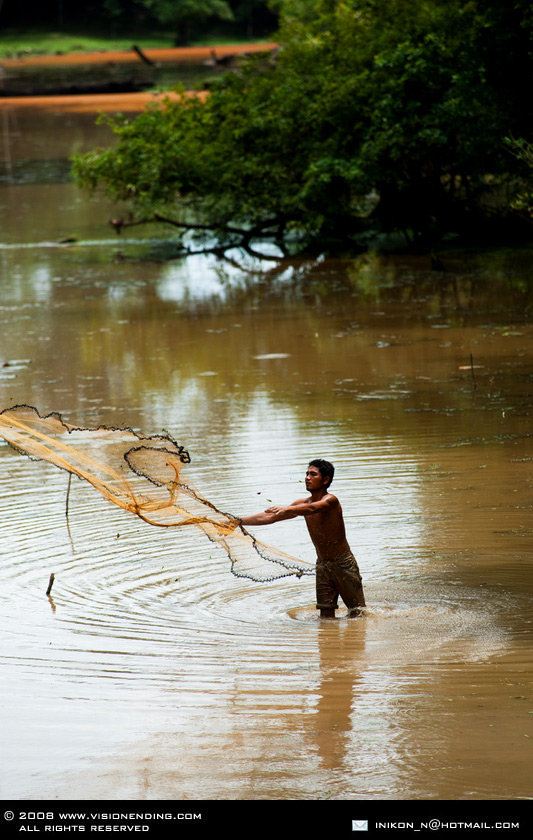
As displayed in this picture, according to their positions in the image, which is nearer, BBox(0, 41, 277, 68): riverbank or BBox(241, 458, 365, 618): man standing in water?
BBox(241, 458, 365, 618): man standing in water

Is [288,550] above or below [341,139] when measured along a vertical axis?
below

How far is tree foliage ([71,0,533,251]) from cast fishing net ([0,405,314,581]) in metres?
12.8

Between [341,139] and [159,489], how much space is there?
14.5 metres

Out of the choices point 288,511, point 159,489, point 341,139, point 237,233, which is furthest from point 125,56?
point 288,511

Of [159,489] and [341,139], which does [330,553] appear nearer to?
[159,489]

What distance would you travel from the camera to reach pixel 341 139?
2520 cm

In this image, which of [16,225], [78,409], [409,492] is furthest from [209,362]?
[16,225]

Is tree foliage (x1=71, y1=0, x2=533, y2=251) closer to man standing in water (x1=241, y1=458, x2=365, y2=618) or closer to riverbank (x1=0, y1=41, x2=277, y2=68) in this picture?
man standing in water (x1=241, y1=458, x2=365, y2=618)

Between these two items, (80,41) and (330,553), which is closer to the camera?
(330,553)

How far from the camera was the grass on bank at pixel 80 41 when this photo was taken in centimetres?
7588

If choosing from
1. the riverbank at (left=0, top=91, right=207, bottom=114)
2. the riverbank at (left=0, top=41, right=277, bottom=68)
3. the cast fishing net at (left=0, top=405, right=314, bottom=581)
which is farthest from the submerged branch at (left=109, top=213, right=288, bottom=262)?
the riverbank at (left=0, top=41, right=277, bottom=68)

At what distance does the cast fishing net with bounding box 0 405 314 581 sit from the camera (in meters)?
9.17

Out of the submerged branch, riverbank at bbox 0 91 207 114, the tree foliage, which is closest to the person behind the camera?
the tree foliage

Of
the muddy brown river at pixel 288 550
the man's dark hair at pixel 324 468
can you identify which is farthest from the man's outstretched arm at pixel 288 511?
the muddy brown river at pixel 288 550
